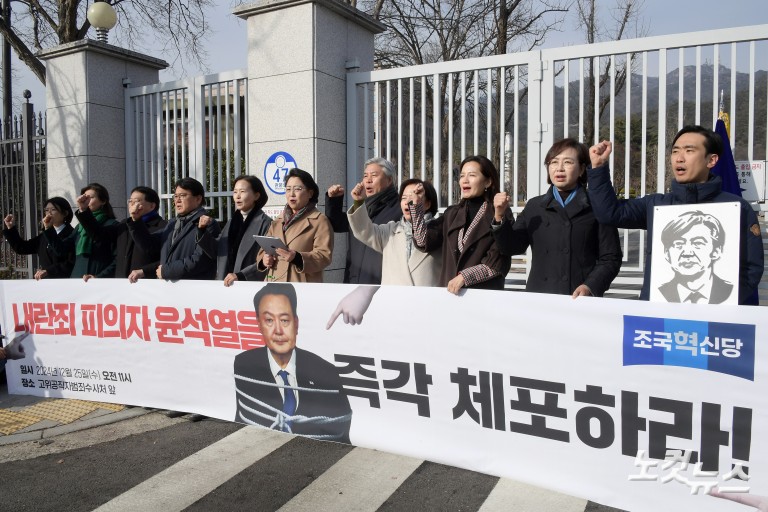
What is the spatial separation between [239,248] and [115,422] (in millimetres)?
1598

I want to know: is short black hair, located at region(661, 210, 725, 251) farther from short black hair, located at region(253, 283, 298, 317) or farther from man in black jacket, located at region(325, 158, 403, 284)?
short black hair, located at region(253, 283, 298, 317)

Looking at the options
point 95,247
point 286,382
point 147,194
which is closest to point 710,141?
point 286,382

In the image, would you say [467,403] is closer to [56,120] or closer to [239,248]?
[239,248]

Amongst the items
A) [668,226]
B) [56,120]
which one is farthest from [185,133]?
[668,226]

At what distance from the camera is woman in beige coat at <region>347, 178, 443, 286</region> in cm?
445

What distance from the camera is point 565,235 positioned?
3846 millimetres

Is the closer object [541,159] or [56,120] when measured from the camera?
[541,159]

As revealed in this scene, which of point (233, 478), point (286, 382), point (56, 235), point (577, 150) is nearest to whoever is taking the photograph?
point (233, 478)

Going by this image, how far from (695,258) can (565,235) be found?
0.78m

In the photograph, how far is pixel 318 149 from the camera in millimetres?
6863

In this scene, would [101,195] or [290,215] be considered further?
[101,195]

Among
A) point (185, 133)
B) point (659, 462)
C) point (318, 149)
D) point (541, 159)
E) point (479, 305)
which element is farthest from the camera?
point (185, 133)

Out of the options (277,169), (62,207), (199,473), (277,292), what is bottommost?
(199,473)

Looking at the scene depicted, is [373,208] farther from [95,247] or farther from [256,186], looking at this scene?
[95,247]
